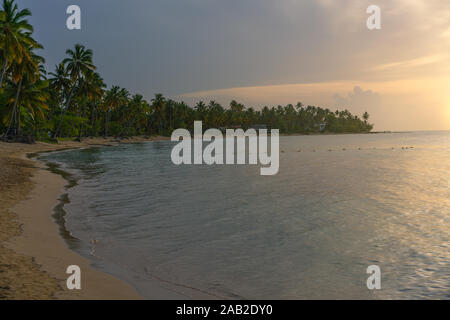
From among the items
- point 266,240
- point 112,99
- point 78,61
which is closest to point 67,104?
point 78,61

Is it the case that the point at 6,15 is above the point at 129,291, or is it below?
above

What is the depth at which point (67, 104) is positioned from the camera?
69625mm

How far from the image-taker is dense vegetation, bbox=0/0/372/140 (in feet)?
131

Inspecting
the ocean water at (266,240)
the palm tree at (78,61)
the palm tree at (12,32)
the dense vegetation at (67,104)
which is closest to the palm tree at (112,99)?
the dense vegetation at (67,104)

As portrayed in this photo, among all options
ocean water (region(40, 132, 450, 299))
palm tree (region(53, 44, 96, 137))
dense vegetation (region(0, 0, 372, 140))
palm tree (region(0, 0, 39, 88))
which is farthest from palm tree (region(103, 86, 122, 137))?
ocean water (region(40, 132, 450, 299))

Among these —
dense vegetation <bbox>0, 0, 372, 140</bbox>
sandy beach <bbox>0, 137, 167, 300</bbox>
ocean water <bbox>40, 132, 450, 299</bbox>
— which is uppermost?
dense vegetation <bbox>0, 0, 372, 140</bbox>

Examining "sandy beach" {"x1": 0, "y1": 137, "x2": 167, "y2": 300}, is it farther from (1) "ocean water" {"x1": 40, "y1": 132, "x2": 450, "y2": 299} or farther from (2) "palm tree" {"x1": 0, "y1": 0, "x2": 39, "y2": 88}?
(2) "palm tree" {"x1": 0, "y1": 0, "x2": 39, "y2": 88}

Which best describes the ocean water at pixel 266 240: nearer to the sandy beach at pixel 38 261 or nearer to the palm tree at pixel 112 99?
the sandy beach at pixel 38 261

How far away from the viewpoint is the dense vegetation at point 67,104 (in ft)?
131

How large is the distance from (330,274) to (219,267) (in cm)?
245

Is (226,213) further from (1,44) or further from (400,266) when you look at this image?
(1,44)

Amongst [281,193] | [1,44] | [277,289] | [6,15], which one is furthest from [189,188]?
[6,15]

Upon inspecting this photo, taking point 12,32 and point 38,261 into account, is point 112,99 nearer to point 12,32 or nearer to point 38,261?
point 12,32

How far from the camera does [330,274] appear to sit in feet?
24.6
